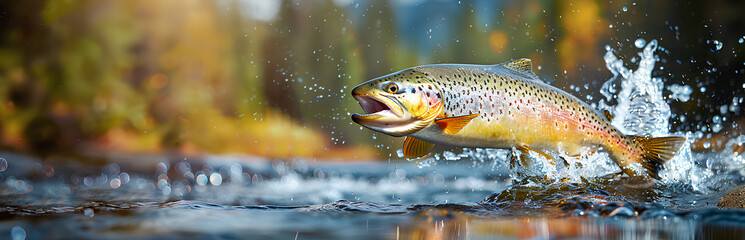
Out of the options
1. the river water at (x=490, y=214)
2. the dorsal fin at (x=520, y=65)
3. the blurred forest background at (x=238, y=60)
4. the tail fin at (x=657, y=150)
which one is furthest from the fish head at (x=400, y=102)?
the blurred forest background at (x=238, y=60)

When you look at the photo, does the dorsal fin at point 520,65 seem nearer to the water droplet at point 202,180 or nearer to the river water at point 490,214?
the river water at point 490,214

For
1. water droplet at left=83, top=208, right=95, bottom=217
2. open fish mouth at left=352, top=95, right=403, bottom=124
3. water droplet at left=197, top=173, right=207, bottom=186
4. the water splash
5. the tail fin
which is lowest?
water droplet at left=83, top=208, right=95, bottom=217

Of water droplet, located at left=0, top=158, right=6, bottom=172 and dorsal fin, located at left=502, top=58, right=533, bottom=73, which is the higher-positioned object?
dorsal fin, located at left=502, top=58, right=533, bottom=73

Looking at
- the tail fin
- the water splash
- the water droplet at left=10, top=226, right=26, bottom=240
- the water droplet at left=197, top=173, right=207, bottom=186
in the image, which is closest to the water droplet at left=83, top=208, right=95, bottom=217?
the water droplet at left=10, top=226, right=26, bottom=240

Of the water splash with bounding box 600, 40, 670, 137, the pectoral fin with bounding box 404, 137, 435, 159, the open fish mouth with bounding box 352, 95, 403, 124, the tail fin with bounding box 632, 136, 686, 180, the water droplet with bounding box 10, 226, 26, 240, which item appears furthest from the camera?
the water splash with bounding box 600, 40, 670, 137

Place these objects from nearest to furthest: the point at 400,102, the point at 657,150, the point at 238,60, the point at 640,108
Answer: the point at 400,102, the point at 657,150, the point at 640,108, the point at 238,60

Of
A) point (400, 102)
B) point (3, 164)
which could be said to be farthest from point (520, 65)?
point (3, 164)

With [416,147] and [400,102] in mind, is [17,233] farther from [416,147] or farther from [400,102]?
[416,147]

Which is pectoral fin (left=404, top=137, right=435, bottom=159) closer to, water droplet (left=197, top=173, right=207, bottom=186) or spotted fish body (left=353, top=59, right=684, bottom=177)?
spotted fish body (left=353, top=59, right=684, bottom=177)
